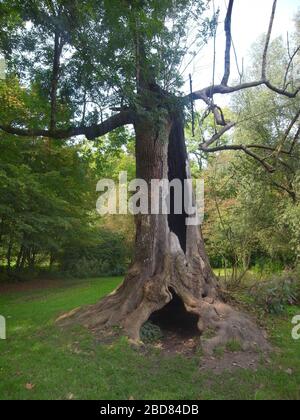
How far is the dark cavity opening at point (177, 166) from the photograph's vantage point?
9141 millimetres

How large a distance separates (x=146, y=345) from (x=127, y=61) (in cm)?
555

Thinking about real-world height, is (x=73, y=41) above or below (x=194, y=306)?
above

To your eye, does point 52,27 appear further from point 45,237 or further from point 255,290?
point 45,237

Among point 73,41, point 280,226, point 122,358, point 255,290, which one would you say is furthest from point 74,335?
point 280,226

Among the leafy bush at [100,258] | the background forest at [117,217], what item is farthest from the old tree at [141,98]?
the leafy bush at [100,258]

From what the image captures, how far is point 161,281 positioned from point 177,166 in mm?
3131

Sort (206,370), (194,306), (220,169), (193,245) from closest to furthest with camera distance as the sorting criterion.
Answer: (206,370) → (194,306) → (193,245) → (220,169)

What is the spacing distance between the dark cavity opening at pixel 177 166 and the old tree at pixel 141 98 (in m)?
0.03

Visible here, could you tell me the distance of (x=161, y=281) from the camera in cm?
769

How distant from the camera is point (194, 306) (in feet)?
25.1

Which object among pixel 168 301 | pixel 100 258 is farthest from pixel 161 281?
pixel 100 258

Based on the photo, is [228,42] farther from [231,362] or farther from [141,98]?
[231,362]

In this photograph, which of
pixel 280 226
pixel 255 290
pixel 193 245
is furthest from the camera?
pixel 280 226

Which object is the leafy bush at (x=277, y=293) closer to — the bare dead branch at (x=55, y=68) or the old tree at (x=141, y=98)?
the old tree at (x=141, y=98)
